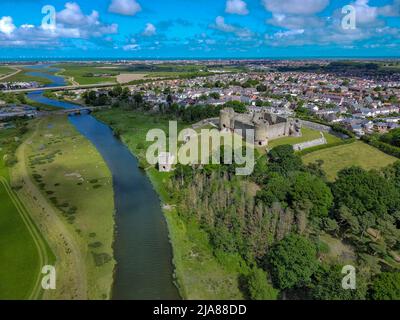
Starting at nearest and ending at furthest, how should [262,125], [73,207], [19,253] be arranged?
[19,253]
[73,207]
[262,125]

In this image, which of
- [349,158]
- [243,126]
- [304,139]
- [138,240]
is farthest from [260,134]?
[138,240]

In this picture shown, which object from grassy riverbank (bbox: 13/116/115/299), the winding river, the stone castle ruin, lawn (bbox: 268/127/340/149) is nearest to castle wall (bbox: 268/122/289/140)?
the stone castle ruin

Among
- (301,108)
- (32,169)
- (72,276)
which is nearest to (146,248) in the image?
(72,276)

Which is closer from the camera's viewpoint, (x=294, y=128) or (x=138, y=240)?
(x=138, y=240)

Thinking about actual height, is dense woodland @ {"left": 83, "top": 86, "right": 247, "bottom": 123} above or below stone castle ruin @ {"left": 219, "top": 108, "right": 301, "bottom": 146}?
above

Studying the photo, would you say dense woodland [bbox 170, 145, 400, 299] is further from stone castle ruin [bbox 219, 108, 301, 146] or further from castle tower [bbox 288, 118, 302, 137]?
castle tower [bbox 288, 118, 302, 137]

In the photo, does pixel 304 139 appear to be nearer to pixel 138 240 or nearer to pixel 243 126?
pixel 243 126
